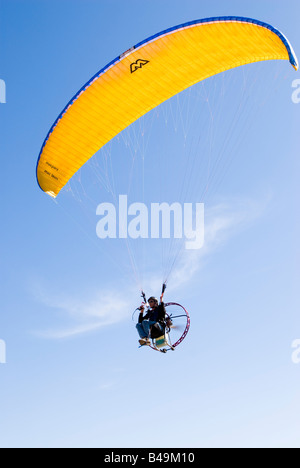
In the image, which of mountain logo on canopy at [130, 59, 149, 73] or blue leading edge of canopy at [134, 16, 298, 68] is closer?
blue leading edge of canopy at [134, 16, 298, 68]

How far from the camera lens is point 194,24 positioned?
14742 mm

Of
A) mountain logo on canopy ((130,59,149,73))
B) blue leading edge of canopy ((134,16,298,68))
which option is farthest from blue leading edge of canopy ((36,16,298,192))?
mountain logo on canopy ((130,59,149,73))

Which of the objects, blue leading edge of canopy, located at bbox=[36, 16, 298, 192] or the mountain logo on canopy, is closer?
blue leading edge of canopy, located at bbox=[36, 16, 298, 192]

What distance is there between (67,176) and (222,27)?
653cm

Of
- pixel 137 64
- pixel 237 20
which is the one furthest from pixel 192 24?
pixel 137 64

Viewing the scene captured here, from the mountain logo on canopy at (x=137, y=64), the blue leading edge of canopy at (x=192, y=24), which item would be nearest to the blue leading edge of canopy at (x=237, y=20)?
the blue leading edge of canopy at (x=192, y=24)

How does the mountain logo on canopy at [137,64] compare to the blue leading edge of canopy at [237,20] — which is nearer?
the blue leading edge of canopy at [237,20]

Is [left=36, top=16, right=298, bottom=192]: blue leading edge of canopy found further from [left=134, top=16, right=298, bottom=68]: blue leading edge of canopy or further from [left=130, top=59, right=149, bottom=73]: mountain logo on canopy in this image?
[left=130, top=59, right=149, bottom=73]: mountain logo on canopy

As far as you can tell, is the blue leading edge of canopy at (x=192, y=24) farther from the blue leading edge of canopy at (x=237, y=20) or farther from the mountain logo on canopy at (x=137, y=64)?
the mountain logo on canopy at (x=137, y=64)

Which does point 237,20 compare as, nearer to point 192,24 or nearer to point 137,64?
point 192,24

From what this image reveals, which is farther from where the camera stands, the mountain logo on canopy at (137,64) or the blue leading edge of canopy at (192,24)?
the mountain logo on canopy at (137,64)
